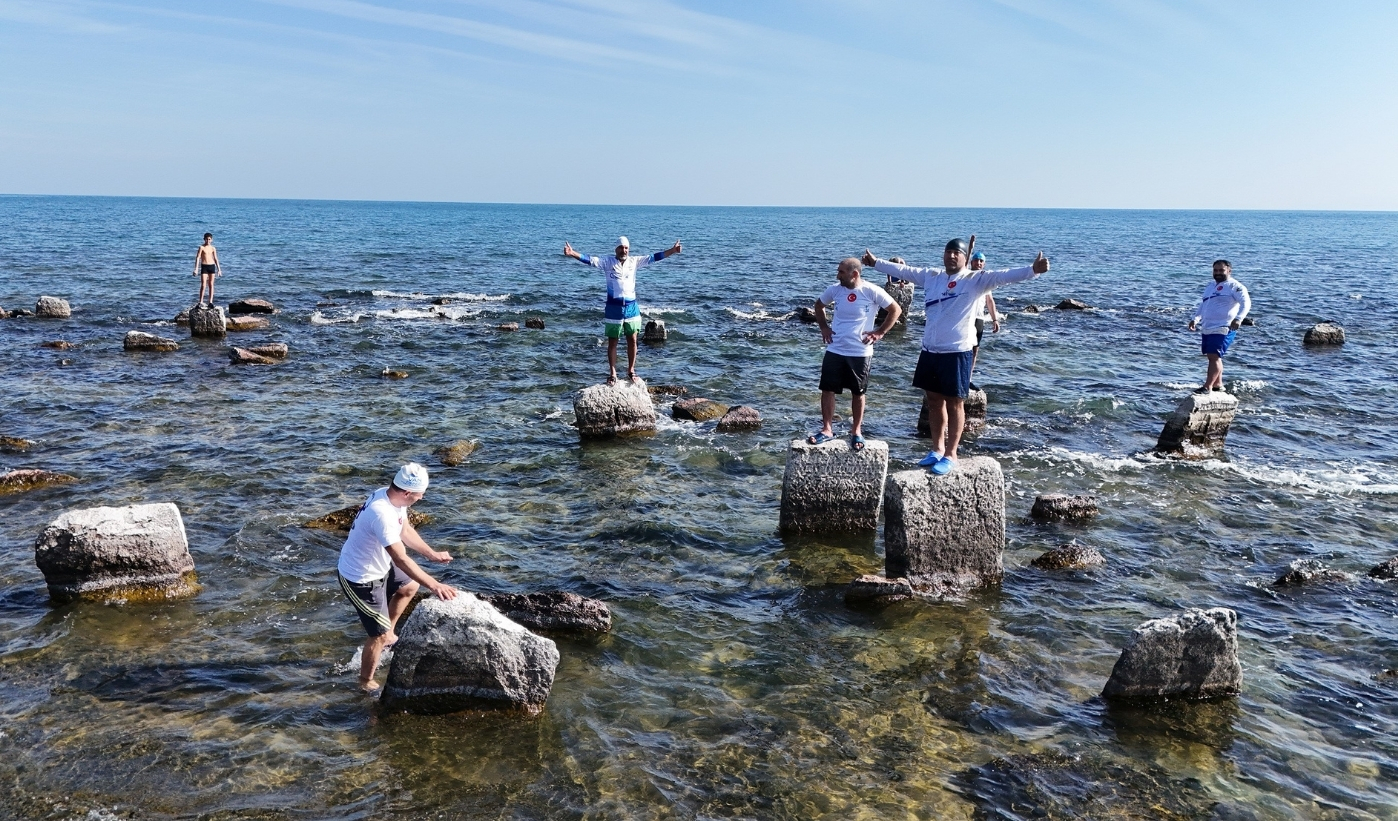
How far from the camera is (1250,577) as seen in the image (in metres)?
10.9

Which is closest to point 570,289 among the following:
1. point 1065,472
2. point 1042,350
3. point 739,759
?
point 1042,350

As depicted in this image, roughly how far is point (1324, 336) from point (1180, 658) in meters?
24.8

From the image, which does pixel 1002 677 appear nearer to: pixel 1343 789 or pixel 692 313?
pixel 1343 789

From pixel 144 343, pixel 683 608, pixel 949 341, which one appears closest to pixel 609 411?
pixel 683 608

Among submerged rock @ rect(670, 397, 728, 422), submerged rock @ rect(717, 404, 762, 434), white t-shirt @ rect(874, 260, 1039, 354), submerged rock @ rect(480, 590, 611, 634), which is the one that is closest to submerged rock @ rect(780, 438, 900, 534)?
white t-shirt @ rect(874, 260, 1039, 354)

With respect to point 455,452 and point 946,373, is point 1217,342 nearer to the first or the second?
point 946,373

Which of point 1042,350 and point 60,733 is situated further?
point 1042,350

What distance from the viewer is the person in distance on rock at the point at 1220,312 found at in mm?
16234

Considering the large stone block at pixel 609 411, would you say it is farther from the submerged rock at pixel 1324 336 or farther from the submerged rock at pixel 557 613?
the submerged rock at pixel 1324 336

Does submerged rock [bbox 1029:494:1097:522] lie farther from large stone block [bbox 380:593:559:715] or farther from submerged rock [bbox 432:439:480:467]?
submerged rock [bbox 432:439:480:467]

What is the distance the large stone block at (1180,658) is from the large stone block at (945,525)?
2.25 m

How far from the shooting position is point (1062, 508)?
12.5 meters

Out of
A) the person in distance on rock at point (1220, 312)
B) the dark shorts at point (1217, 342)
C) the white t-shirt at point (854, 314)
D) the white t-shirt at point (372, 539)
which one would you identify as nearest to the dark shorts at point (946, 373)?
the white t-shirt at point (854, 314)

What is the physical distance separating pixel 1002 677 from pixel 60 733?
7644 mm
